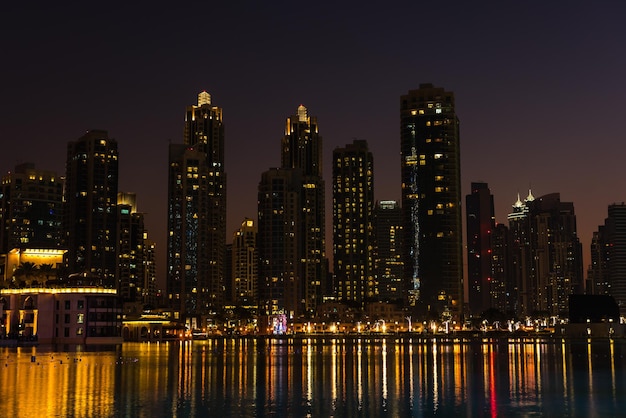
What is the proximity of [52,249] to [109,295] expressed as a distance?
29881mm

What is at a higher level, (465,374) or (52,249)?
(52,249)

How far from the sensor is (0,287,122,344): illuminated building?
148m

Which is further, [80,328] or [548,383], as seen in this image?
[80,328]

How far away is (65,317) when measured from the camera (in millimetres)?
149250

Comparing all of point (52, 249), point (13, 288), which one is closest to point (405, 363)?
point (13, 288)

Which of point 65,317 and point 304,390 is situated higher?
point 65,317

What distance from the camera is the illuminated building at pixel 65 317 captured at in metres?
148

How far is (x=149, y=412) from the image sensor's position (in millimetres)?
42594

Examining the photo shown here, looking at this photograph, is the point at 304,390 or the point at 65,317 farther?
the point at 65,317

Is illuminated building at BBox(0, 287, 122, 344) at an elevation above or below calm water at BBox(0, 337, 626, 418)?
above

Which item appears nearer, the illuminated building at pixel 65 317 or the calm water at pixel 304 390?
the calm water at pixel 304 390

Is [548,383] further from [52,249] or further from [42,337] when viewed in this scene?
[52,249]

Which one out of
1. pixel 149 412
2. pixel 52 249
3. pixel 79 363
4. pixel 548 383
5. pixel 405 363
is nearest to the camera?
pixel 149 412

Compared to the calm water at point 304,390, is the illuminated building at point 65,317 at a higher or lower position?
higher
